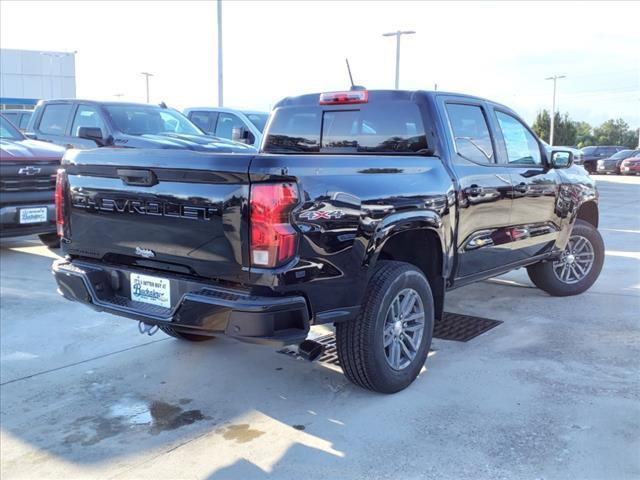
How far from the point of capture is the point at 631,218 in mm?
13266

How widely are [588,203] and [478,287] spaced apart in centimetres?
143

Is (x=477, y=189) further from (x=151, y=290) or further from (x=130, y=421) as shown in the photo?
(x=130, y=421)

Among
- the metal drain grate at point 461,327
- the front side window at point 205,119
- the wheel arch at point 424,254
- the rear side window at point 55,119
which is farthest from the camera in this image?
the front side window at point 205,119

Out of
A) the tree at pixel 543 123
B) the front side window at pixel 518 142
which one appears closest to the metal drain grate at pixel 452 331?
the front side window at pixel 518 142

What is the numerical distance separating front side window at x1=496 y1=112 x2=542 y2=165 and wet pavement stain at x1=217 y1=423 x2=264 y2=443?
310 cm

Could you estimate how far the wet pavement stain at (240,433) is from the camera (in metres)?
3.49

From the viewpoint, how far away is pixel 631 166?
31.8 m

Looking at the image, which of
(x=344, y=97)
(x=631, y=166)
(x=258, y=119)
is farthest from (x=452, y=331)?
(x=631, y=166)

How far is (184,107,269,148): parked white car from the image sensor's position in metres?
11.7

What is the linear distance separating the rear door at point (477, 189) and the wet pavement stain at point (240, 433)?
1.94m

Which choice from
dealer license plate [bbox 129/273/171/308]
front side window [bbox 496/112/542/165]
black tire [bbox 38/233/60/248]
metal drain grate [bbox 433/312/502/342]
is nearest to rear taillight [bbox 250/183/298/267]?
dealer license plate [bbox 129/273/171/308]

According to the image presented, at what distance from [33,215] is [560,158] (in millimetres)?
6140

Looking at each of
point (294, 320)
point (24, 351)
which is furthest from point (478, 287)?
point (24, 351)

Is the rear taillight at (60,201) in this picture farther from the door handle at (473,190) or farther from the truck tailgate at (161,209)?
the door handle at (473,190)
